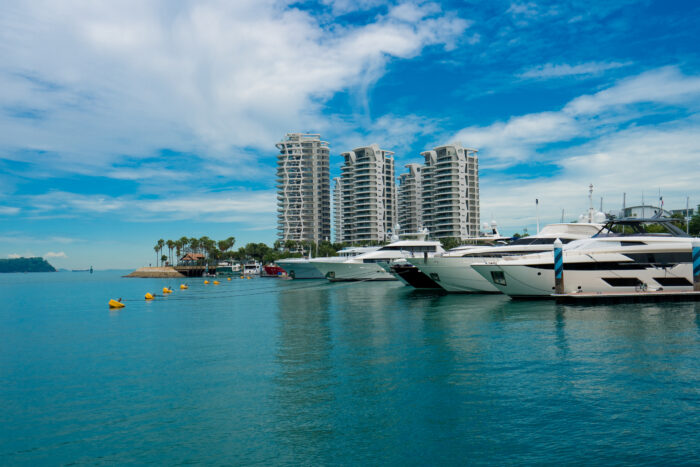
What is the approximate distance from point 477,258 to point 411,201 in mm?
143596

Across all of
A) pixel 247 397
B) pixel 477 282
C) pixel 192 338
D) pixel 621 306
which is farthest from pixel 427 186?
pixel 247 397

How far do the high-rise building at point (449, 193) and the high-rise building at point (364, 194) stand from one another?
17.3 metres

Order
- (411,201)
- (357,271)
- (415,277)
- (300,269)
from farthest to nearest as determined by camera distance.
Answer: (411,201), (300,269), (357,271), (415,277)

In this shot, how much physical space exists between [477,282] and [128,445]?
38945 millimetres

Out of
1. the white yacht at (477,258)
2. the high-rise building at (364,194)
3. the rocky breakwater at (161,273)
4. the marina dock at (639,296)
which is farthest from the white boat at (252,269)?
the marina dock at (639,296)

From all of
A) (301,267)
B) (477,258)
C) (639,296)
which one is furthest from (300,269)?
(639,296)

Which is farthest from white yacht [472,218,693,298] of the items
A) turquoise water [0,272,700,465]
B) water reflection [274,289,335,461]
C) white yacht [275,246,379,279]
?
white yacht [275,246,379,279]

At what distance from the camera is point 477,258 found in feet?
151

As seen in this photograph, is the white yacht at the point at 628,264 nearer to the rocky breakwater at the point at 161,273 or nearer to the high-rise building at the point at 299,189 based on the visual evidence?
the high-rise building at the point at 299,189

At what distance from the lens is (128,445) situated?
39.4 ft

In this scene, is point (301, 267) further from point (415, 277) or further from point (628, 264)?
point (628, 264)

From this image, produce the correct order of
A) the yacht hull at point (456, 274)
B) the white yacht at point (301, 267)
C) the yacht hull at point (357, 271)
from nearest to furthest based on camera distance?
1. the yacht hull at point (456, 274)
2. the yacht hull at point (357, 271)
3. the white yacht at point (301, 267)

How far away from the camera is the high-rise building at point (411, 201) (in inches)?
7352

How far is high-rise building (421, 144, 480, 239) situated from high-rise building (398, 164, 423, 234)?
16.7m
